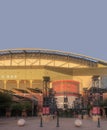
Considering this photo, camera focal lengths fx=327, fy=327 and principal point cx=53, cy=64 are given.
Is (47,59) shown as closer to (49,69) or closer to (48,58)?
(48,58)

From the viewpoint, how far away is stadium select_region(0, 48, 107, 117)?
101m

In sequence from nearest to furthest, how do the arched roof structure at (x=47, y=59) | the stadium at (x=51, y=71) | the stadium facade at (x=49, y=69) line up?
the stadium at (x=51, y=71) < the stadium facade at (x=49, y=69) < the arched roof structure at (x=47, y=59)

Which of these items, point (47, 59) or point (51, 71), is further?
point (47, 59)

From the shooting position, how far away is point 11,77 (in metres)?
110

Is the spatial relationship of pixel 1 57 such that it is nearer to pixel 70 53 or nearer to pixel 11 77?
pixel 11 77

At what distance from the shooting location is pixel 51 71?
110125 mm

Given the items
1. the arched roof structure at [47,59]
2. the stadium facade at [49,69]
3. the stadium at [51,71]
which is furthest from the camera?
the arched roof structure at [47,59]

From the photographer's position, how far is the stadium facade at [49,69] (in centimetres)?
10881

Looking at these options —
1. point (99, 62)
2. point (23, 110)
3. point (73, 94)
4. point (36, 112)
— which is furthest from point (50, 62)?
point (23, 110)

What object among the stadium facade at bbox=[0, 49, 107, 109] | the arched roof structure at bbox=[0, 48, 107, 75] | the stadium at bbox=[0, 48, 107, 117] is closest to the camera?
the stadium at bbox=[0, 48, 107, 117]

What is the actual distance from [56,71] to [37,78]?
712 centimetres

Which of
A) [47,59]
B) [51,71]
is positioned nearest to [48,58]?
[47,59]

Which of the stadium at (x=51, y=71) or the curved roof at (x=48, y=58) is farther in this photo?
the curved roof at (x=48, y=58)

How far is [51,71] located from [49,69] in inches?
42.4
